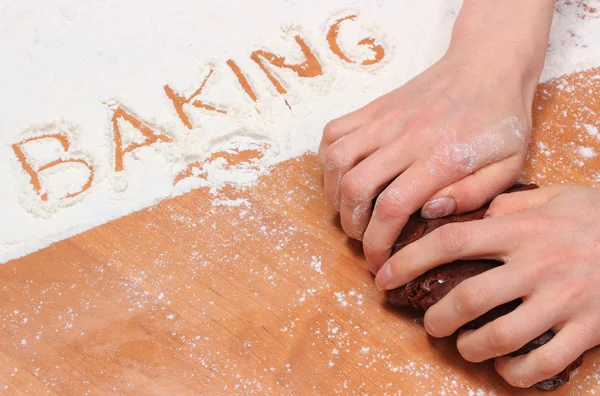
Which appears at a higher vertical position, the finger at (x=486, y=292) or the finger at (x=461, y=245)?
the finger at (x=461, y=245)

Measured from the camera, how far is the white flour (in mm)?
1070

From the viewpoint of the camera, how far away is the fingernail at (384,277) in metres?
0.87

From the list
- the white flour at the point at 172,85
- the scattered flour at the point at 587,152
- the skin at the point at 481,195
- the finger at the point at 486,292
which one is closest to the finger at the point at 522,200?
the skin at the point at 481,195

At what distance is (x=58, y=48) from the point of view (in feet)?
4.08

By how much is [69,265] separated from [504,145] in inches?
28.9

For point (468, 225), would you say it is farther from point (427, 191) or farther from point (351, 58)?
point (351, 58)

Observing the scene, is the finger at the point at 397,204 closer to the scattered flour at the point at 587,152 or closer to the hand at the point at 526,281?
the hand at the point at 526,281

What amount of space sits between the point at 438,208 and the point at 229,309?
0.36 m

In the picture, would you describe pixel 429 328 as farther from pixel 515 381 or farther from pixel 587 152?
pixel 587 152

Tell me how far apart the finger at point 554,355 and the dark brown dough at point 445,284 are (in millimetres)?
16

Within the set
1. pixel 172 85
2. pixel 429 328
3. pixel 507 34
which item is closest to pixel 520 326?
pixel 429 328

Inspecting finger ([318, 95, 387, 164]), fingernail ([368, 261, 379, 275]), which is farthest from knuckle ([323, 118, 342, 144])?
fingernail ([368, 261, 379, 275])

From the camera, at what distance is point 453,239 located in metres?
0.81

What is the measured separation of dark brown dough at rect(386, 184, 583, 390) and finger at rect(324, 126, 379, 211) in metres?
0.13
